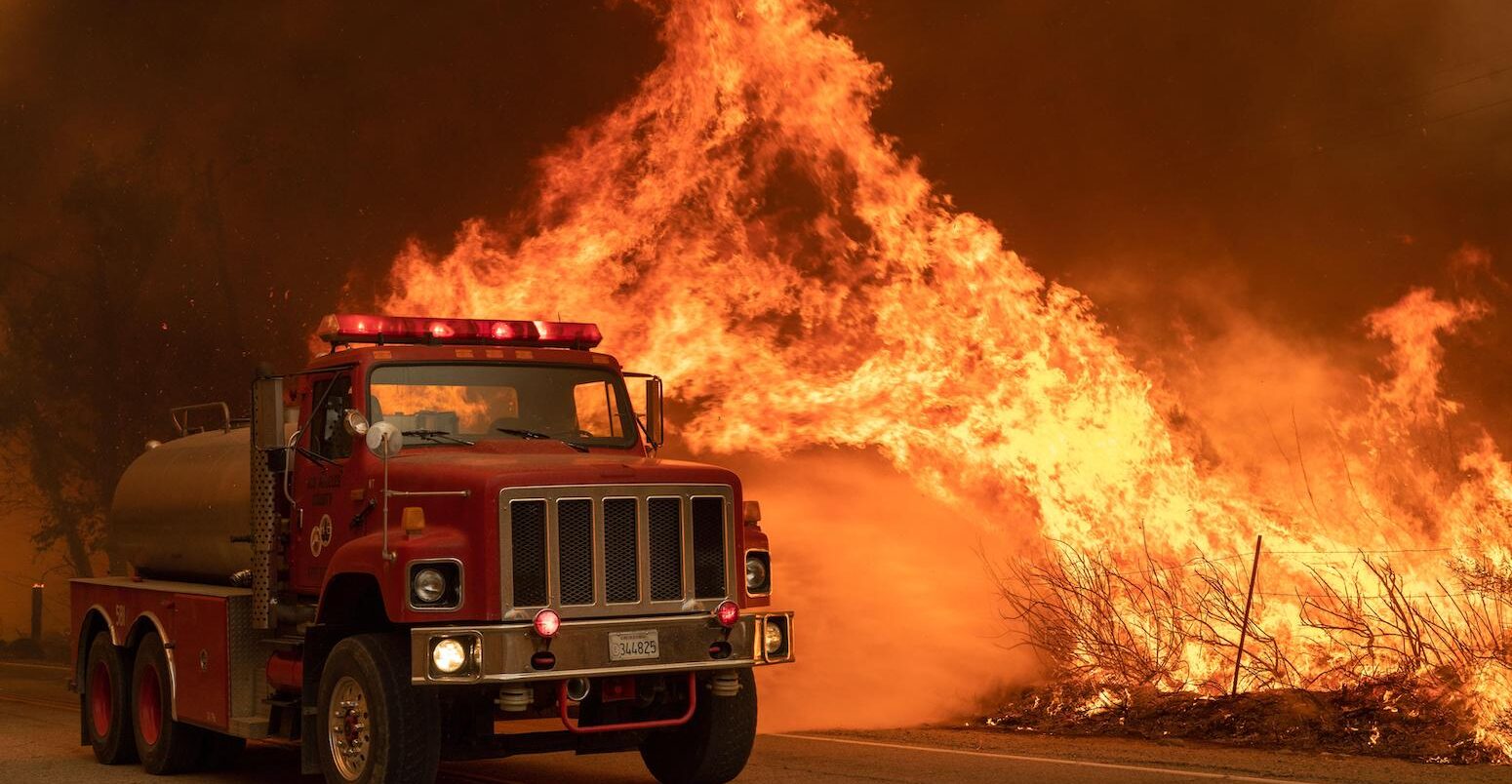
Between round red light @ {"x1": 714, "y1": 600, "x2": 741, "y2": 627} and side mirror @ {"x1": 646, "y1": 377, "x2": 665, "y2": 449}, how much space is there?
183cm

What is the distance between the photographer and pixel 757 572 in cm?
1150

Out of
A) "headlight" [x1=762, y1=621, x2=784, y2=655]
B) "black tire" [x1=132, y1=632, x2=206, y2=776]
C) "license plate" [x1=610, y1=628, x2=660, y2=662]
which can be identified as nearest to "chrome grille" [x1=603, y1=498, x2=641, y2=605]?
"license plate" [x1=610, y1=628, x2=660, y2=662]

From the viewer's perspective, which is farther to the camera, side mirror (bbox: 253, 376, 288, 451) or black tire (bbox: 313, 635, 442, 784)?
side mirror (bbox: 253, 376, 288, 451)

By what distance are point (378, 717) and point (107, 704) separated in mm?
5453

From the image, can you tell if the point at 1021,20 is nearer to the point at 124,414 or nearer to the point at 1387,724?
the point at 1387,724

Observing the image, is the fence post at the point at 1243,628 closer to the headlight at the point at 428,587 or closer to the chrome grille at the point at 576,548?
the chrome grille at the point at 576,548

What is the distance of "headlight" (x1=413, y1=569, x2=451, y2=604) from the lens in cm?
1018

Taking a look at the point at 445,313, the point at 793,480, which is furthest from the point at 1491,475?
the point at 445,313

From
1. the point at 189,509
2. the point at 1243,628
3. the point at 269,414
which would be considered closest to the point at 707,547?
the point at 269,414

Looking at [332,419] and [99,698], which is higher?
[332,419]

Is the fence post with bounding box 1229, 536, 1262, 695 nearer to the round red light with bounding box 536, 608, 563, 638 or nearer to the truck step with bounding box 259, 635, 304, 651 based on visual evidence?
the round red light with bounding box 536, 608, 563, 638

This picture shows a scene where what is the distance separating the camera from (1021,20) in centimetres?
2497

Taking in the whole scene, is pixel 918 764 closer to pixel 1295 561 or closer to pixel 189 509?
pixel 1295 561

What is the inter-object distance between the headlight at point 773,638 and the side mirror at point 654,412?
184 centimetres
